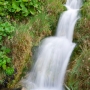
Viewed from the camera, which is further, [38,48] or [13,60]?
[38,48]

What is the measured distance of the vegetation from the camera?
456cm

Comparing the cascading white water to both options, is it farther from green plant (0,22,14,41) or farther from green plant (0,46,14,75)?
A: green plant (0,22,14,41)

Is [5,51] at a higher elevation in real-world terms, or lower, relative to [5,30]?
lower

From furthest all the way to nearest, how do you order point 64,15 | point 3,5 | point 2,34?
point 64,15 → point 3,5 → point 2,34

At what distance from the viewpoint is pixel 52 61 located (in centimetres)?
540

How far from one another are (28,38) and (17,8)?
2.79ft

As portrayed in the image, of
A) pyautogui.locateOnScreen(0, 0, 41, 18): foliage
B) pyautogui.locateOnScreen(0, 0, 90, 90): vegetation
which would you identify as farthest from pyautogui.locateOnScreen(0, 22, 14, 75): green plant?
pyautogui.locateOnScreen(0, 0, 41, 18): foliage

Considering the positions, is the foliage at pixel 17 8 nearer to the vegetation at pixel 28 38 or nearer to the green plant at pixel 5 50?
the vegetation at pixel 28 38

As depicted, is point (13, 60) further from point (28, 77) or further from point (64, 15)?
point (64, 15)

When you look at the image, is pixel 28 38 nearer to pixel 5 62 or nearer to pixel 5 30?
pixel 5 30

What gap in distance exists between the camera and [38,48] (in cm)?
567

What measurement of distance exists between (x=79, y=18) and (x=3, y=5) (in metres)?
2.08

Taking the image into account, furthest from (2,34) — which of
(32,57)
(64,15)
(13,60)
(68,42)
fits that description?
(64,15)

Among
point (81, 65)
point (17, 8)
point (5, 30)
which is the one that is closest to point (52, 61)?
point (81, 65)
